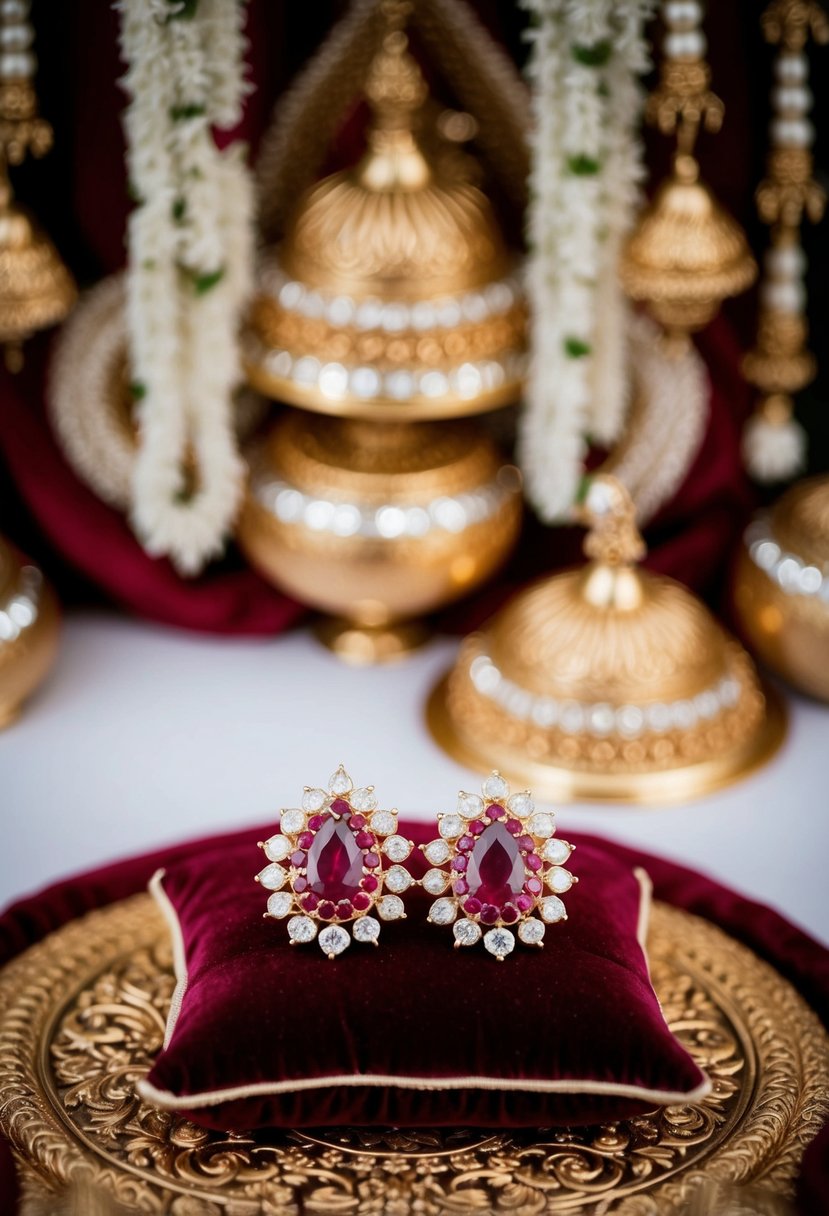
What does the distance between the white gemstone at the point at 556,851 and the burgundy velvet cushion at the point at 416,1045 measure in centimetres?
Answer: 7

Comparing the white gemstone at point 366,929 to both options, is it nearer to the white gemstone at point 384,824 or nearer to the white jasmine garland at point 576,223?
the white gemstone at point 384,824

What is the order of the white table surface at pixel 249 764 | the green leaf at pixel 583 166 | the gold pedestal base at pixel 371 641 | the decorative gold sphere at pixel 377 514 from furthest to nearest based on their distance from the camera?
the gold pedestal base at pixel 371 641, the decorative gold sphere at pixel 377 514, the green leaf at pixel 583 166, the white table surface at pixel 249 764

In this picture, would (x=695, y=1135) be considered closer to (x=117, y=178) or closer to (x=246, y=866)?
(x=246, y=866)

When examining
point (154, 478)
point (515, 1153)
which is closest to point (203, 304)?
point (154, 478)

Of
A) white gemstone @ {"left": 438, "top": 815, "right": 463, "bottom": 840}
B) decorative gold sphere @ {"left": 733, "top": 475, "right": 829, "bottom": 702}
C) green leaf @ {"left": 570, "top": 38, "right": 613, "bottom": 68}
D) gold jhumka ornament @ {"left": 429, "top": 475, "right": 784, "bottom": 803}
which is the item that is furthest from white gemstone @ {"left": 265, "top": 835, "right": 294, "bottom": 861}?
green leaf @ {"left": 570, "top": 38, "right": 613, "bottom": 68}

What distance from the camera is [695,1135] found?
1.01 meters

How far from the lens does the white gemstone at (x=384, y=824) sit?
3.43ft

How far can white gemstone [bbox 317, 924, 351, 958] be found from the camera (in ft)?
3.34

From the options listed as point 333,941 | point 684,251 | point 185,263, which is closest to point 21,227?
point 185,263

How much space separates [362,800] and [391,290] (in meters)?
0.76

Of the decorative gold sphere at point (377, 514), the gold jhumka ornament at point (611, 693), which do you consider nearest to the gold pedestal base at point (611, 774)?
the gold jhumka ornament at point (611, 693)

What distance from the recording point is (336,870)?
3.37ft

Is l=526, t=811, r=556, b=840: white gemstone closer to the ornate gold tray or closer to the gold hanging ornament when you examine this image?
the ornate gold tray

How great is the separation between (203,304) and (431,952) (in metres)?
0.87
